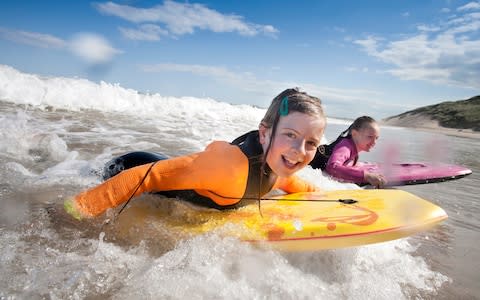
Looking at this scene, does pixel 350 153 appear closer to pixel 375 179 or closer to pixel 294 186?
pixel 375 179

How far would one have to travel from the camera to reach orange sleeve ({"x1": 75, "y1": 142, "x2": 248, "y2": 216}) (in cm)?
233

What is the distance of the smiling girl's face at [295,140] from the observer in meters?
2.24

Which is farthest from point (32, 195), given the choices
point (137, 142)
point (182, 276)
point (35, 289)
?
point (137, 142)

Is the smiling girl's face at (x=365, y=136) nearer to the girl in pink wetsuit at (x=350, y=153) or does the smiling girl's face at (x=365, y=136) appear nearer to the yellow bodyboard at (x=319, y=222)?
the girl in pink wetsuit at (x=350, y=153)

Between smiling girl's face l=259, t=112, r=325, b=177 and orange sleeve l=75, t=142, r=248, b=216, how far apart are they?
0.27 meters

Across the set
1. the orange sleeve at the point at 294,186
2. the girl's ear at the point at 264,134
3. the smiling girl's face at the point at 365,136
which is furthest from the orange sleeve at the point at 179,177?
the smiling girl's face at the point at 365,136

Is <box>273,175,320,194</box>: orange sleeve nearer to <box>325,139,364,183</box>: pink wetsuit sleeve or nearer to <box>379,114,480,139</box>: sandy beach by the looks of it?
<box>325,139,364,183</box>: pink wetsuit sleeve

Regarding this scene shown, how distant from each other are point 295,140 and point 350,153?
2.94 m

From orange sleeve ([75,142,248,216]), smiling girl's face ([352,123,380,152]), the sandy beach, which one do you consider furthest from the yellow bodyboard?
the sandy beach

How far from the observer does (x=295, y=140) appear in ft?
7.40

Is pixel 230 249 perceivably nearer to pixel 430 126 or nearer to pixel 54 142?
pixel 54 142

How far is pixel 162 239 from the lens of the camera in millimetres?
2496

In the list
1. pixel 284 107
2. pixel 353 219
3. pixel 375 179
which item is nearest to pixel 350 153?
pixel 375 179

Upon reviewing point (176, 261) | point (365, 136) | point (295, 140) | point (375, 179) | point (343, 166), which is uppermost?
point (295, 140)
